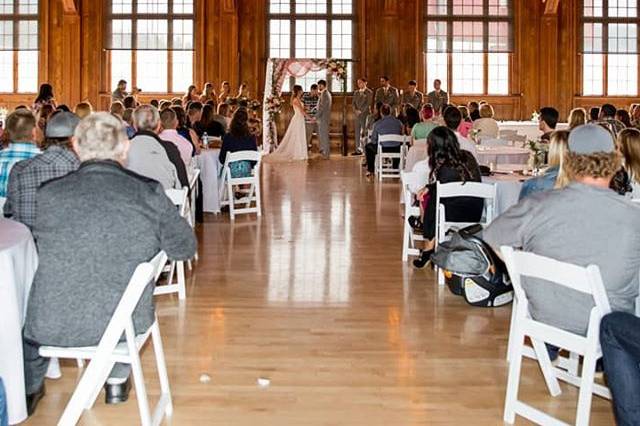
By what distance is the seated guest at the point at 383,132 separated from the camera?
1491 cm

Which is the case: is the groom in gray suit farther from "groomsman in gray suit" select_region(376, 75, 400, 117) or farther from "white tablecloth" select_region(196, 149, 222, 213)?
"white tablecloth" select_region(196, 149, 222, 213)

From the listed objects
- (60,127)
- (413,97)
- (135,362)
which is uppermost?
(413,97)

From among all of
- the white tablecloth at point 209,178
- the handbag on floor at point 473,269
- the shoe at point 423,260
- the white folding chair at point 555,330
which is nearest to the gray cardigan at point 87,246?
the white folding chair at point 555,330

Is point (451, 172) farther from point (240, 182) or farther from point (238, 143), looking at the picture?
point (238, 143)

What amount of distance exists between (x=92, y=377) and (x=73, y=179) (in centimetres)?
74

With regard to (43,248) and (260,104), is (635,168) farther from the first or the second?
(260,104)

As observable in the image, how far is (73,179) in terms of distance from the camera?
11.4 ft

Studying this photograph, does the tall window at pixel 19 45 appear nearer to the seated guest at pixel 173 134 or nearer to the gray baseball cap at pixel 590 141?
the seated guest at pixel 173 134

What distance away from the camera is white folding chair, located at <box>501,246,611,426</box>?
3.31 meters

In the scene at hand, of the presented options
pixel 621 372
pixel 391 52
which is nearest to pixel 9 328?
pixel 621 372

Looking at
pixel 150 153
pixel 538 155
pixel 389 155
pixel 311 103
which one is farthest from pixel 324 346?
pixel 311 103

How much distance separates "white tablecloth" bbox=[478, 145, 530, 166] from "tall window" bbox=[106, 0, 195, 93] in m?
11.7

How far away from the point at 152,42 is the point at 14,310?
17.8 meters

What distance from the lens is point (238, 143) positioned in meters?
10.4
